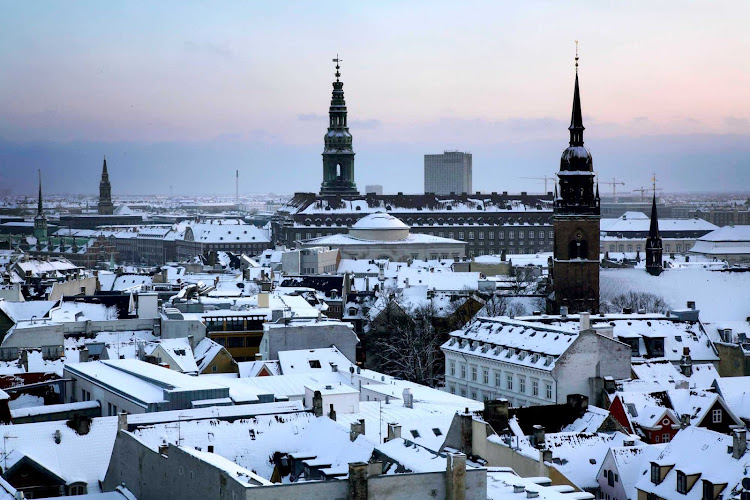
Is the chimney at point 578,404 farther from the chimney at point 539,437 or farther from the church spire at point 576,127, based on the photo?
the church spire at point 576,127

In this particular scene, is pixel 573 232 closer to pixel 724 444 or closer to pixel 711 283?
pixel 711 283

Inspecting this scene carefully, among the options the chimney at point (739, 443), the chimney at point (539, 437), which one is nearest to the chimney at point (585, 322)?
the chimney at point (539, 437)

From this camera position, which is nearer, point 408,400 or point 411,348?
point 408,400

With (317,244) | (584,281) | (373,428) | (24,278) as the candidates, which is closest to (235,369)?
(373,428)

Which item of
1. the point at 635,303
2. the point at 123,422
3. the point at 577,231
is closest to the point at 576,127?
the point at 577,231

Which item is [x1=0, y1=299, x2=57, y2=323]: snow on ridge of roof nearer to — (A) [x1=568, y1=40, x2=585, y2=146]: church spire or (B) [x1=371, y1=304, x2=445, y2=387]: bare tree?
(B) [x1=371, y1=304, x2=445, y2=387]: bare tree

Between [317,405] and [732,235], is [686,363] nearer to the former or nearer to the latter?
[317,405]
